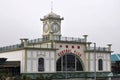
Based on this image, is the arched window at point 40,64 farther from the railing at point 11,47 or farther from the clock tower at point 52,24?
the clock tower at point 52,24

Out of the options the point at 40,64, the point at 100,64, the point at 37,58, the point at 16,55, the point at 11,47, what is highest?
the point at 11,47

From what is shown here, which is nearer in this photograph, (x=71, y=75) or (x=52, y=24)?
(x=71, y=75)

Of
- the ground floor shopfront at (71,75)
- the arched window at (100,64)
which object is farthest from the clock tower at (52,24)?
the arched window at (100,64)

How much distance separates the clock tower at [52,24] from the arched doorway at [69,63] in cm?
427

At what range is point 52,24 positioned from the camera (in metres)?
54.4

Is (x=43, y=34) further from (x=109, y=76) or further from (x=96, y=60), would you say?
(x=109, y=76)

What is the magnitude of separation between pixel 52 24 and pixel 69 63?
23.8ft

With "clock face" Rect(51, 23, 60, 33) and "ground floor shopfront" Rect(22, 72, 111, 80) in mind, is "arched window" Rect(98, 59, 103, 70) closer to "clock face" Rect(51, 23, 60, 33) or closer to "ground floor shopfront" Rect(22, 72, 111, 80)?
"ground floor shopfront" Rect(22, 72, 111, 80)

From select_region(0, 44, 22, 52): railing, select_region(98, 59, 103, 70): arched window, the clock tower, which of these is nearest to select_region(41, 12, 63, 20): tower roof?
the clock tower

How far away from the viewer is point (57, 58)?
165ft

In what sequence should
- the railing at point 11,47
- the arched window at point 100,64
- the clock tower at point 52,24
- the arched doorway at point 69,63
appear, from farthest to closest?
the arched window at point 100,64 → the clock tower at point 52,24 → the arched doorway at point 69,63 → the railing at point 11,47

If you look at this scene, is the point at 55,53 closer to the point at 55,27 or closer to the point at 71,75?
the point at 71,75

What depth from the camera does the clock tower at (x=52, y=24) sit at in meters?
54.1

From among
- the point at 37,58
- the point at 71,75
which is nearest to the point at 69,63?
the point at 71,75
